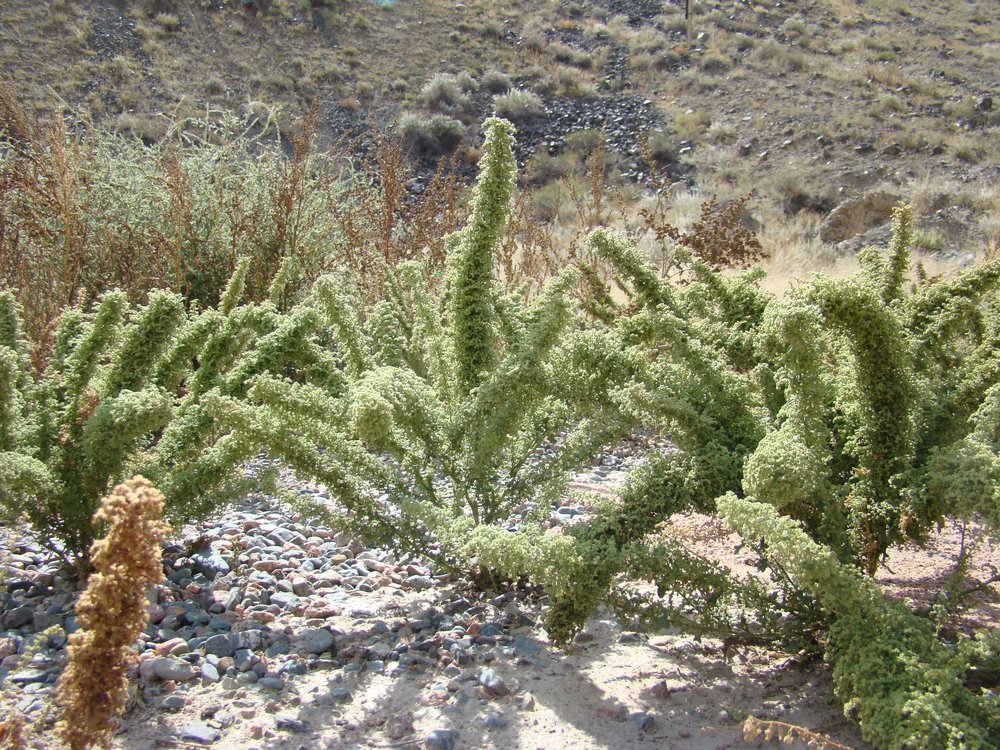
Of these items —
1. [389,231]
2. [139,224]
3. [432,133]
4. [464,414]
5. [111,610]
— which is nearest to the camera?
[111,610]

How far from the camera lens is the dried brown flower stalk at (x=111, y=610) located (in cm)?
149

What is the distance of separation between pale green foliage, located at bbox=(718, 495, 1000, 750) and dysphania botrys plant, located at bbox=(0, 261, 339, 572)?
5.22ft

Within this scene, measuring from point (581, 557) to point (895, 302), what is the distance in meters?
1.59

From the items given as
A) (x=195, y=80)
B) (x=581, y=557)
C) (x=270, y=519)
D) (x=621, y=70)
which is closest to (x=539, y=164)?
(x=621, y=70)

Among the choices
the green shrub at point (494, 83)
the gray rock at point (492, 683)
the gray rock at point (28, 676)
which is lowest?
the gray rock at point (28, 676)

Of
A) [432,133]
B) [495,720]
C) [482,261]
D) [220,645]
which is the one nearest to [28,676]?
[220,645]

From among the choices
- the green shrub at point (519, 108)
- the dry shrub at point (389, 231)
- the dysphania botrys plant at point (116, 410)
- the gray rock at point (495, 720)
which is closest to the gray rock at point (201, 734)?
the gray rock at point (495, 720)

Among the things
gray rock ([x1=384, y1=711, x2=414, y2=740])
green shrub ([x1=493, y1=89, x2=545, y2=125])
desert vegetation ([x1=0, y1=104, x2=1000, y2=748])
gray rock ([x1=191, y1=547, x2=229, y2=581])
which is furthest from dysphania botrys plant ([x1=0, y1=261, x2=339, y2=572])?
green shrub ([x1=493, y1=89, x2=545, y2=125])

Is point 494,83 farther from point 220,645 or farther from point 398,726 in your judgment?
point 398,726

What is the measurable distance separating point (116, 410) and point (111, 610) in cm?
97

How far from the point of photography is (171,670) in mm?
2309

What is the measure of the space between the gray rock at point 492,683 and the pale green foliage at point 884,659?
2.70 ft

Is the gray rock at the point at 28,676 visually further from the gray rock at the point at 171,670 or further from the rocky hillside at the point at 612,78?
the rocky hillside at the point at 612,78

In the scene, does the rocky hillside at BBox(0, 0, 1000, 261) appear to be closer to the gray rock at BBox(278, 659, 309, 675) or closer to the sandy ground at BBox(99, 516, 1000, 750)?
the sandy ground at BBox(99, 516, 1000, 750)
